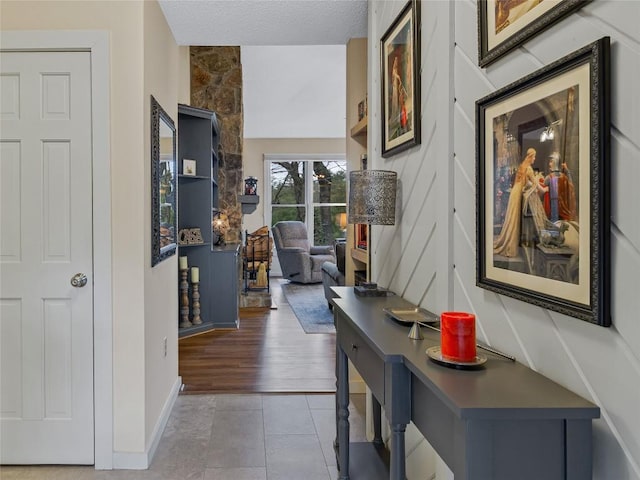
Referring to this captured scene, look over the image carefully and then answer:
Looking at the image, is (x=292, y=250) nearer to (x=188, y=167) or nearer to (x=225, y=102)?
(x=225, y=102)

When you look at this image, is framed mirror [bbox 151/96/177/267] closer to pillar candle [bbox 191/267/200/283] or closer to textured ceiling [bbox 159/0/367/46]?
textured ceiling [bbox 159/0/367/46]

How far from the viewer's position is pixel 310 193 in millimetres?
10305

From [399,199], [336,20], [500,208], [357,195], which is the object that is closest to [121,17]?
[336,20]

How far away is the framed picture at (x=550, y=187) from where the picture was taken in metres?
0.85

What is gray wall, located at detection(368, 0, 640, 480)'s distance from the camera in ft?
2.67

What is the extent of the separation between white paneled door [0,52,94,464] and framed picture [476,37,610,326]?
1909mm

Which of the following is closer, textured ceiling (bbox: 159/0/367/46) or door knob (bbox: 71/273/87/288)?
door knob (bbox: 71/273/87/288)

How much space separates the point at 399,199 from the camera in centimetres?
210

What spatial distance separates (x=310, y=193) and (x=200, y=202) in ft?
17.4

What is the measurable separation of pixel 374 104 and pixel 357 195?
0.70 meters

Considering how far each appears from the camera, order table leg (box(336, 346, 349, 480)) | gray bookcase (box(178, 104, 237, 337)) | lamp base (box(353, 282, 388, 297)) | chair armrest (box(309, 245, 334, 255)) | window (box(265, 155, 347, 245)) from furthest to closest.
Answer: window (box(265, 155, 347, 245)), chair armrest (box(309, 245, 334, 255)), gray bookcase (box(178, 104, 237, 337)), lamp base (box(353, 282, 388, 297)), table leg (box(336, 346, 349, 480))

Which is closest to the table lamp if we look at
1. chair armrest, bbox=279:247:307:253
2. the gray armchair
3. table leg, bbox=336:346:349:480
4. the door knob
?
table leg, bbox=336:346:349:480

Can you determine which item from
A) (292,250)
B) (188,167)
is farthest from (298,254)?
(188,167)

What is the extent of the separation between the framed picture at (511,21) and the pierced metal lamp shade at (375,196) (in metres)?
0.75
